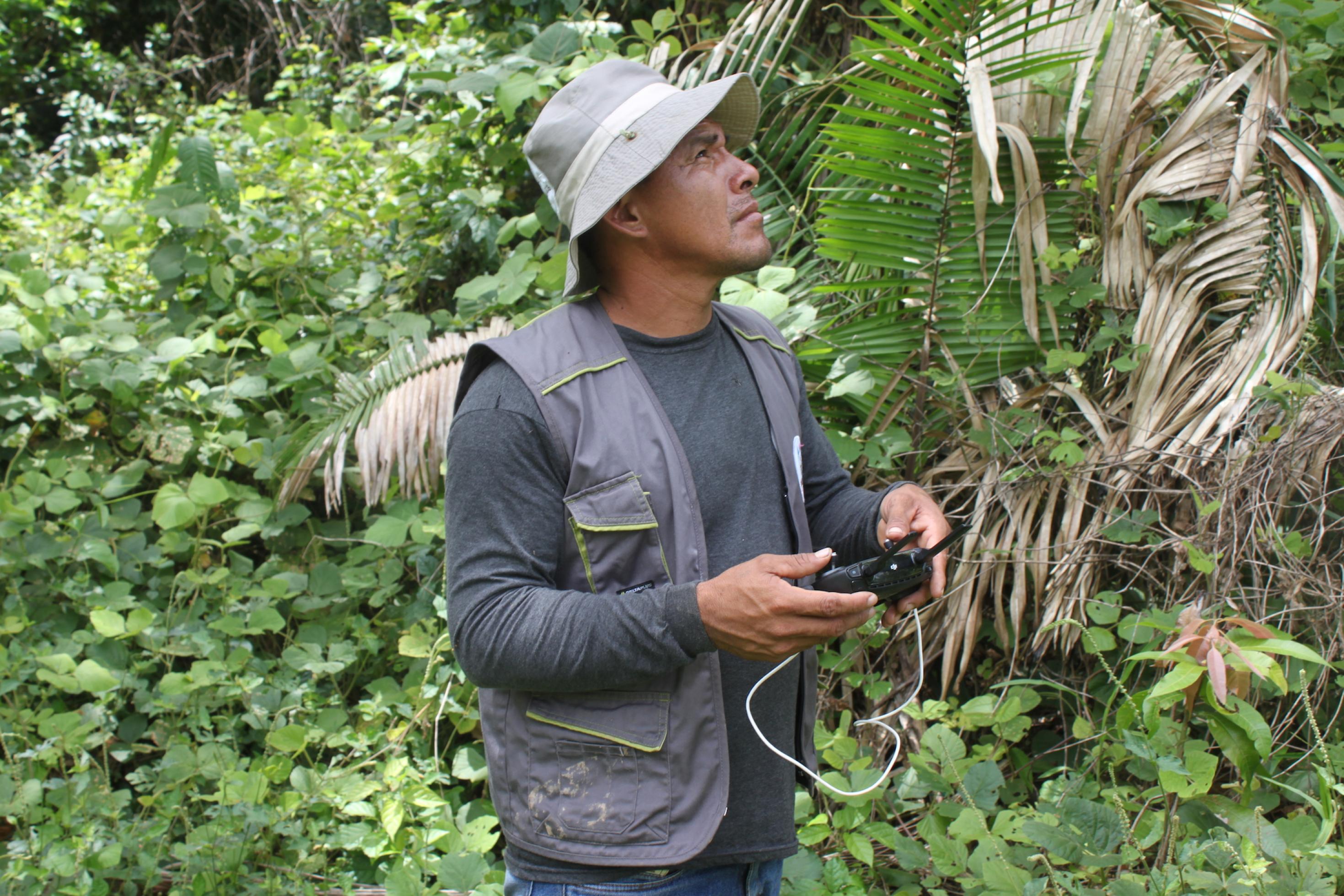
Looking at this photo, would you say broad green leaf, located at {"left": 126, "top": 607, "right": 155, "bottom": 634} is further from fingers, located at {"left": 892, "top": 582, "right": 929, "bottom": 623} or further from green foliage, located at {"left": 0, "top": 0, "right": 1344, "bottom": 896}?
fingers, located at {"left": 892, "top": 582, "right": 929, "bottom": 623}

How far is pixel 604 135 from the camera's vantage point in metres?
1.97

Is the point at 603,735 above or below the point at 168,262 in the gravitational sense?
below

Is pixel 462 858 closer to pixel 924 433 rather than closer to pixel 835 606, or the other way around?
pixel 835 606

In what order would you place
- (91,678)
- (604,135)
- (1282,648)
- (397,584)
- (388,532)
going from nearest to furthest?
(1282,648), (604,135), (91,678), (388,532), (397,584)

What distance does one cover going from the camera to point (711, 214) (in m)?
1.98

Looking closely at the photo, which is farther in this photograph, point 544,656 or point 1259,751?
point 1259,751

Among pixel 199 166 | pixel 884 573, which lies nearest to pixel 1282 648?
pixel 884 573

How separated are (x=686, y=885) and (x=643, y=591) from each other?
52cm

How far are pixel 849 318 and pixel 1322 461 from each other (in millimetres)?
1414

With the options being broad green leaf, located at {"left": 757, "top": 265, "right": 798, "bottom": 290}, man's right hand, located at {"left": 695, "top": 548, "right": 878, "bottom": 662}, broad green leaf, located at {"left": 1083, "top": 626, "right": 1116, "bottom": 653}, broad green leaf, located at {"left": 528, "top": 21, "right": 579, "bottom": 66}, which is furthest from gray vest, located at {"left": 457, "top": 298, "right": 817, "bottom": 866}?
broad green leaf, located at {"left": 528, "top": 21, "right": 579, "bottom": 66}

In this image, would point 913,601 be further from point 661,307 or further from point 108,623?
point 108,623

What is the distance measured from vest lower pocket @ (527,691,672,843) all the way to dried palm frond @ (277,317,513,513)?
1828 millimetres

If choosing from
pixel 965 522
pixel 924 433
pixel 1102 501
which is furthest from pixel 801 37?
pixel 965 522

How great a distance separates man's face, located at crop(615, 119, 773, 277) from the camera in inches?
77.1
